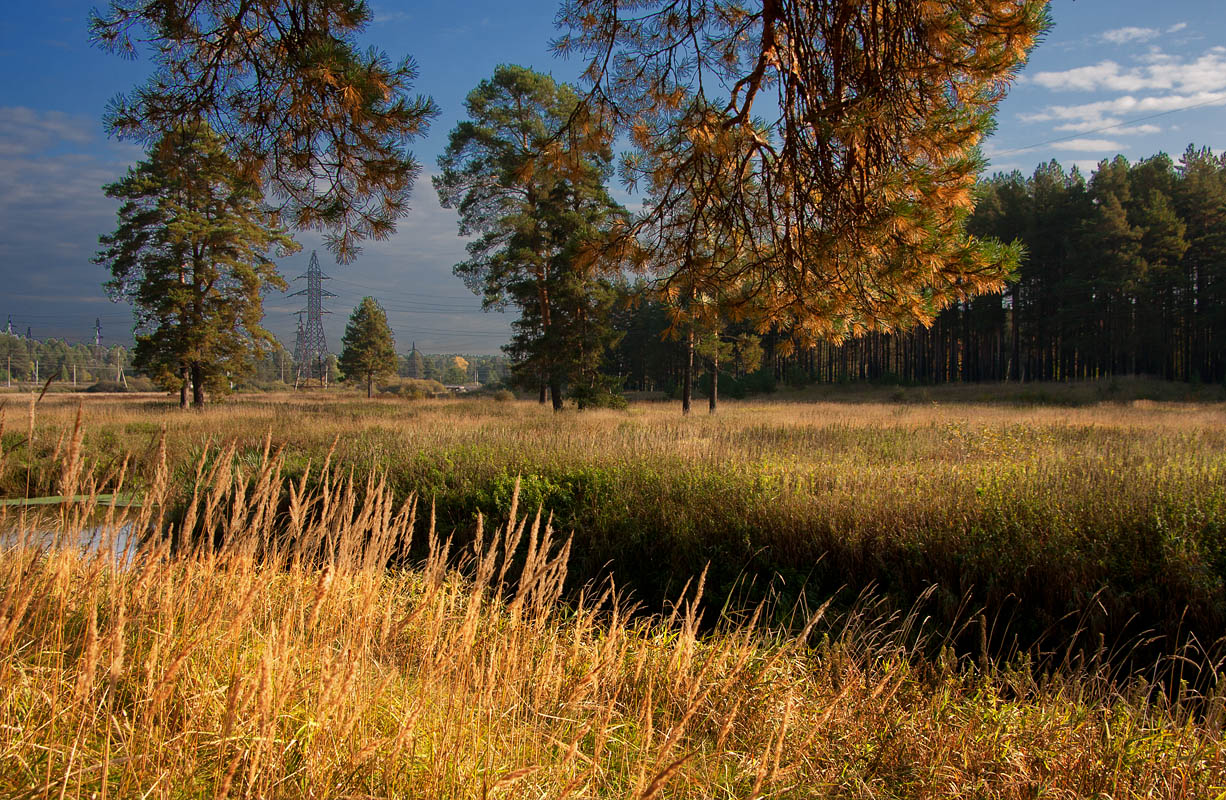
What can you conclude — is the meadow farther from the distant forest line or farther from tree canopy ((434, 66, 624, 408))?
the distant forest line

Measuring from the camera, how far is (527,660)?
2.73 meters

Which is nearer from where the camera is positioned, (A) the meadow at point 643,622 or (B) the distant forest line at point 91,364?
(A) the meadow at point 643,622

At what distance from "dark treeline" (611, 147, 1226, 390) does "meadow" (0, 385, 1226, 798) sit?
82.7 ft

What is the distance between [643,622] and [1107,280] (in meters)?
38.3

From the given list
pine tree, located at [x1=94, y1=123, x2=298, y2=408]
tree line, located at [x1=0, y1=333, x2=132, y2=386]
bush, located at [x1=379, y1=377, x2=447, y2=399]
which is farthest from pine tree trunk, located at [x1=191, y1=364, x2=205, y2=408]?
tree line, located at [x1=0, y1=333, x2=132, y2=386]

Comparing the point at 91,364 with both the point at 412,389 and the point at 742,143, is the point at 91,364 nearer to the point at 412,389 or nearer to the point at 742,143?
the point at 412,389

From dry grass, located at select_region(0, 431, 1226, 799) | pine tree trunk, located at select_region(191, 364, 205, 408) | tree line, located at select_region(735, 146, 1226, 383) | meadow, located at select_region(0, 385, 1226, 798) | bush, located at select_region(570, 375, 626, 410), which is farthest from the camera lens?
tree line, located at select_region(735, 146, 1226, 383)

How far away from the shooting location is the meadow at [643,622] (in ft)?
6.12

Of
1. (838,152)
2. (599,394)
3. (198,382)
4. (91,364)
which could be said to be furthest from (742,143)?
(91,364)

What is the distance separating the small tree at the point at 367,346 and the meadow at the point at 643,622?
3786cm

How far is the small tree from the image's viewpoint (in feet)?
165

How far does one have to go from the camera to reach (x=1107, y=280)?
107 feet

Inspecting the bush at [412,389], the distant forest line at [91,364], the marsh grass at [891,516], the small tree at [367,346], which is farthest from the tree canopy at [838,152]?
the distant forest line at [91,364]

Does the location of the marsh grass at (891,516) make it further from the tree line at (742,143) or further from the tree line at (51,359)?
the tree line at (51,359)
